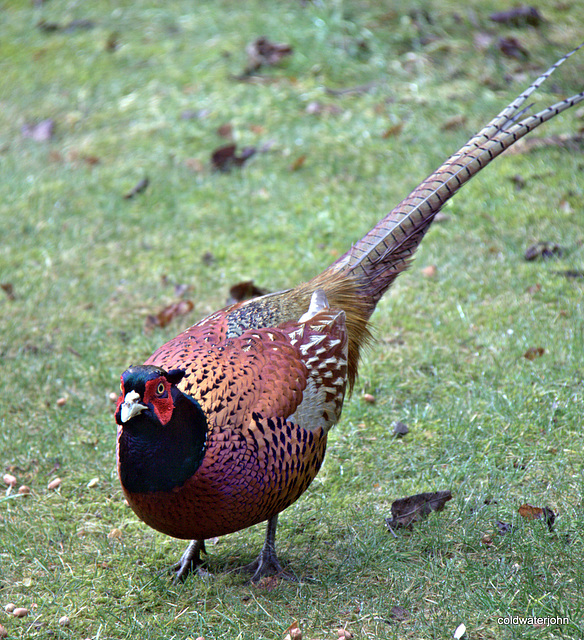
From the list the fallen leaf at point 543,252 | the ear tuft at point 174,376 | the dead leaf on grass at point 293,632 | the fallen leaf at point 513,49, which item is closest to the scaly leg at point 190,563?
the dead leaf on grass at point 293,632

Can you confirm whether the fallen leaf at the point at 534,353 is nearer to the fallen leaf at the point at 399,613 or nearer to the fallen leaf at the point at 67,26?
the fallen leaf at the point at 399,613

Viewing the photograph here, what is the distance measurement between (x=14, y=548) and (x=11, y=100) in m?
6.47

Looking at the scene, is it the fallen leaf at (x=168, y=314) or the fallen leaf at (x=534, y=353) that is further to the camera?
the fallen leaf at (x=168, y=314)

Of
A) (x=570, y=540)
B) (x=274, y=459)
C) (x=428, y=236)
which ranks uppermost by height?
(x=274, y=459)

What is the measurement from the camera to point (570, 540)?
2908 millimetres

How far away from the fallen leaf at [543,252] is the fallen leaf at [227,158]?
8.81 feet

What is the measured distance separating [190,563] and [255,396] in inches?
32.8

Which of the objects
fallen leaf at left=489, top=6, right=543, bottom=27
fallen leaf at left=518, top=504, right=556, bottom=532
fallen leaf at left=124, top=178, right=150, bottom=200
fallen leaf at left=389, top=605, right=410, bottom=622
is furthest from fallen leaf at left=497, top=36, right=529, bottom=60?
fallen leaf at left=389, top=605, right=410, bottom=622

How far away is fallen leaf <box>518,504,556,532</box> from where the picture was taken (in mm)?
2996

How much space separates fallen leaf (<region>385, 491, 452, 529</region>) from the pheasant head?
1.06 meters

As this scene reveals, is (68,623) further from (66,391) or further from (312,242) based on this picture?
(312,242)

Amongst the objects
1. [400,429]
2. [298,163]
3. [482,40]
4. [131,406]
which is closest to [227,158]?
[298,163]

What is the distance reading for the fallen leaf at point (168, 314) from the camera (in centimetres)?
471

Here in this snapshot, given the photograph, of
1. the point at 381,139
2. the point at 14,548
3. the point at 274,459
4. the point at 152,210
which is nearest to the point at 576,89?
the point at 381,139
